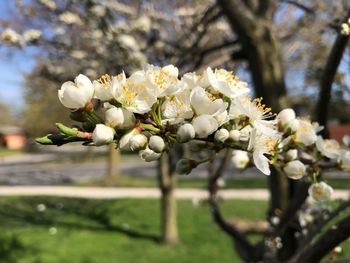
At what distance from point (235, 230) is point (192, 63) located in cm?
148

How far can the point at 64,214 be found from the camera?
30.3 feet

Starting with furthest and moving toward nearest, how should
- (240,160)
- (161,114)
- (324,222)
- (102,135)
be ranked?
1. (324,222)
2. (240,160)
3. (161,114)
4. (102,135)

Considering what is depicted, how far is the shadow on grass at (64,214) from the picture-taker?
318 inches

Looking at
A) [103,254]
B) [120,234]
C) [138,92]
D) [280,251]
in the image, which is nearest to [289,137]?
[138,92]

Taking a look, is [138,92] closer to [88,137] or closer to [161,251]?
[88,137]

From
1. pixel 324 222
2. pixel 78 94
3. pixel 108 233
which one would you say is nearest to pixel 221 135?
pixel 78 94

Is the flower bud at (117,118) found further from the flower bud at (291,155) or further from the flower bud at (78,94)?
the flower bud at (291,155)

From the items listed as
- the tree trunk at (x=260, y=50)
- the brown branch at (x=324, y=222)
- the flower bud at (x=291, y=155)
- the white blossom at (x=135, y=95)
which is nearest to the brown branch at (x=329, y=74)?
the brown branch at (x=324, y=222)

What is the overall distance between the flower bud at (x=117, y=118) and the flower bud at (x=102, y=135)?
0.02 meters

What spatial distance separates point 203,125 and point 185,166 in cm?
28

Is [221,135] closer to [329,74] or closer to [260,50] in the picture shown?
[329,74]

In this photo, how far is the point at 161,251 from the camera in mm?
7031

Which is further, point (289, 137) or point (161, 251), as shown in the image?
point (161, 251)

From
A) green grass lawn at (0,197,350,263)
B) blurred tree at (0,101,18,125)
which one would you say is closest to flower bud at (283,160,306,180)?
green grass lawn at (0,197,350,263)
